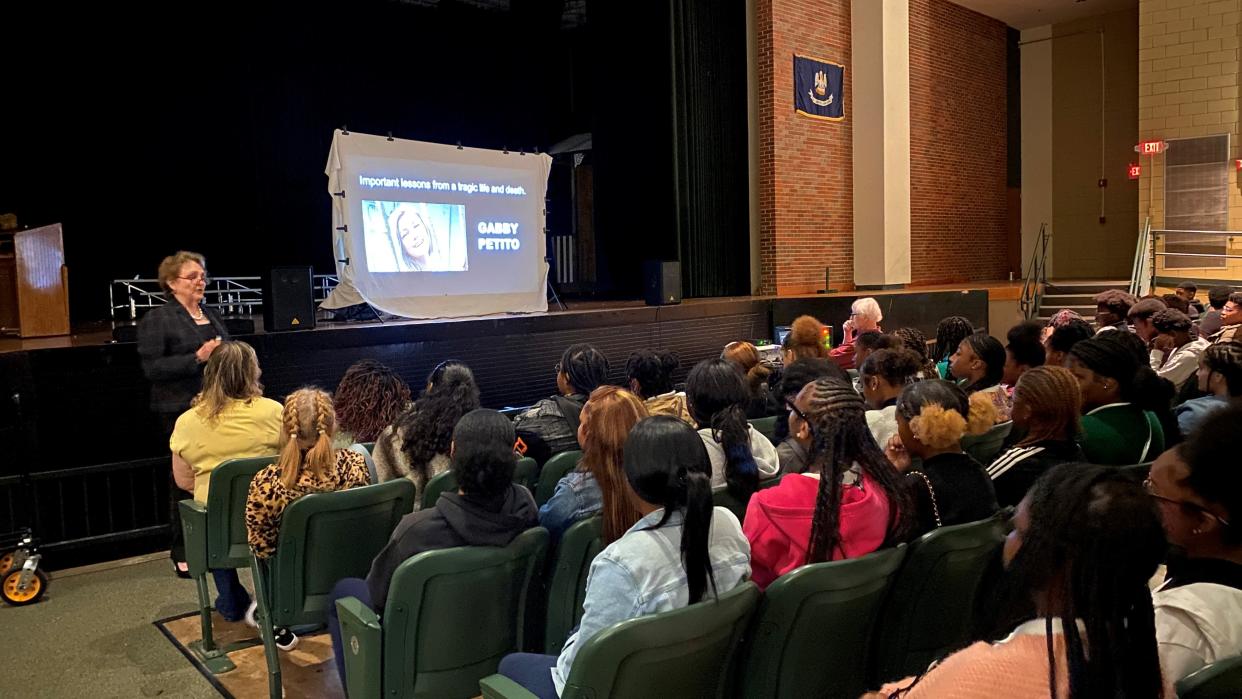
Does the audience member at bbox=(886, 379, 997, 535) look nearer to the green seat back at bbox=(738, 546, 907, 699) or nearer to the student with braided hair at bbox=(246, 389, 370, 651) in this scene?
the green seat back at bbox=(738, 546, 907, 699)

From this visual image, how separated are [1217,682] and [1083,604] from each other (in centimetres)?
30

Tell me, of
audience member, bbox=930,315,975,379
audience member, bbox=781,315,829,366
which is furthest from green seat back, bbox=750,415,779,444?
audience member, bbox=930,315,975,379

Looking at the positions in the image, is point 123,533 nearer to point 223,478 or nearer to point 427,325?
point 223,478

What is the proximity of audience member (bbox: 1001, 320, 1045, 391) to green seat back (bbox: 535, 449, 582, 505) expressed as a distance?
84.8 inches

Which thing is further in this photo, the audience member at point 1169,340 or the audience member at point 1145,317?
the audience member at point 1145,317

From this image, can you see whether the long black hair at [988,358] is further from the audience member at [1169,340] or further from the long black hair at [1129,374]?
the audience member at [1169,340]

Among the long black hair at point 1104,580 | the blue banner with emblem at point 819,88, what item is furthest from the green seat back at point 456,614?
the blue banner with emblem at point 819,88

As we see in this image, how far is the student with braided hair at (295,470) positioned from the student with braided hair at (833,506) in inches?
56.9

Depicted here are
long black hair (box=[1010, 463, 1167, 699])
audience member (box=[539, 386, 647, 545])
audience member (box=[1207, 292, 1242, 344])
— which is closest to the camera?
long black hair (box=[1010, 463, 1167, 699])

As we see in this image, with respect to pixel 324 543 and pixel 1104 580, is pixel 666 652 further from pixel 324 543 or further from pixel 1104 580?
pixel 324 543

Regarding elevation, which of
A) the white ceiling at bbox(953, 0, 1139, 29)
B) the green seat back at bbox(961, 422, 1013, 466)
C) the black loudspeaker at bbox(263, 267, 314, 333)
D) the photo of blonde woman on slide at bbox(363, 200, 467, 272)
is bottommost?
the green seat back at bbox(961, 422, 1013, 466)

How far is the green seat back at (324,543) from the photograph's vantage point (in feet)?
8.91

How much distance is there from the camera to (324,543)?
278cm

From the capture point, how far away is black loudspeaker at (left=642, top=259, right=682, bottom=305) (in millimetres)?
8328
